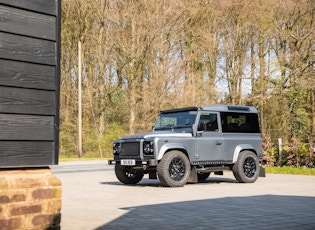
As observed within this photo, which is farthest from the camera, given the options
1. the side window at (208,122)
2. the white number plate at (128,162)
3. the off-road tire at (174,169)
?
the side window at (208,122)

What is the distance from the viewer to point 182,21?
117ft

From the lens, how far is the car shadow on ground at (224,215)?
6852mm

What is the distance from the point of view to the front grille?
44.2 ft

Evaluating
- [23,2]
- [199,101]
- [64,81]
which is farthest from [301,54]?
[23,2]

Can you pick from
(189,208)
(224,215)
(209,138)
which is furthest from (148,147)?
(224,215)

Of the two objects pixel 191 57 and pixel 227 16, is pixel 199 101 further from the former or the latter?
pixel 227 16

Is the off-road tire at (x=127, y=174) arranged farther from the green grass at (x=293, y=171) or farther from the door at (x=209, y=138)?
the green grass at (x=293, y=171)

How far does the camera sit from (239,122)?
49.6ft

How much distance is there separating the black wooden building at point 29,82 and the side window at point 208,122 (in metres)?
8.94

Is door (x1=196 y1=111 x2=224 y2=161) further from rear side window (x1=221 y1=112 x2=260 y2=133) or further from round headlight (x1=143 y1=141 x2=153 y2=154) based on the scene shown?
round headlight (x1=143 y1=141 x2=153 y2=154)

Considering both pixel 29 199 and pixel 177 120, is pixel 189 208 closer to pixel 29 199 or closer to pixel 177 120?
pixel 29 199

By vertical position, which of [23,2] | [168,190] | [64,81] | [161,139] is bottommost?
[168,190]

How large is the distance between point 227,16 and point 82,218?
96.8ft

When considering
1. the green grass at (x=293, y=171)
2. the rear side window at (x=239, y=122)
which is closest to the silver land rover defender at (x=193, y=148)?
the rear side window at (x=239, y=122)
